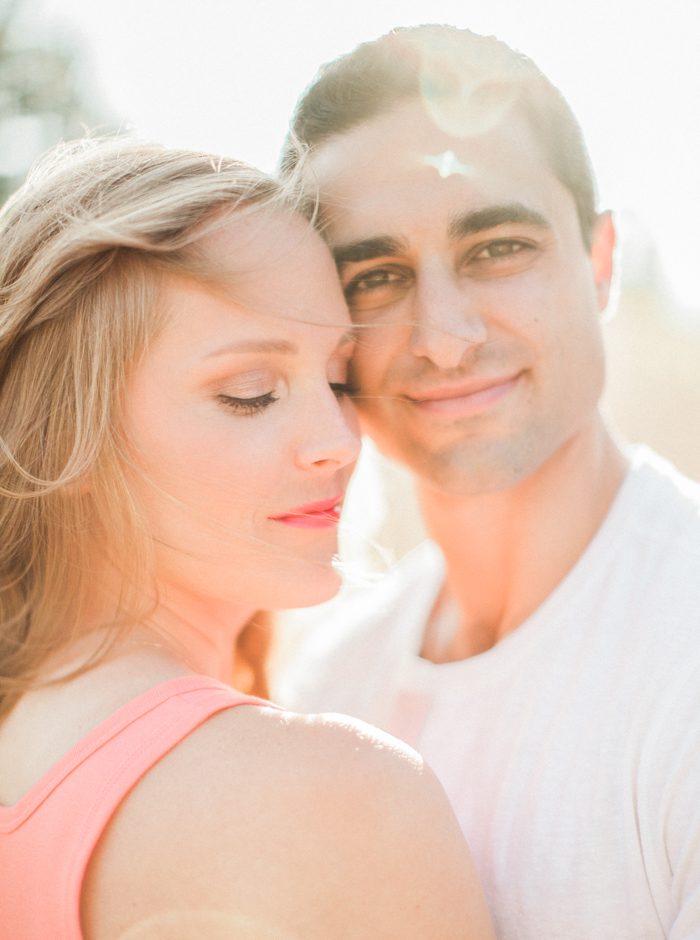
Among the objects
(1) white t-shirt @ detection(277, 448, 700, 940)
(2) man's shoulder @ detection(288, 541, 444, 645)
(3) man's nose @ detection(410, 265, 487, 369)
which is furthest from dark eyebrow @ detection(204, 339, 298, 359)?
(2) man's shoulder @ detection(288, 541, 444, 645)

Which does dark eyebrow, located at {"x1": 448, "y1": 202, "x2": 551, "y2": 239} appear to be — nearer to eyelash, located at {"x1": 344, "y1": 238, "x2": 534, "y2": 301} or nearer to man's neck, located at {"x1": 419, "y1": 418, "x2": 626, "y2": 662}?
eyelash, located at {"x1": 344, "y1": 238, "x2": 534, "y2": 301}

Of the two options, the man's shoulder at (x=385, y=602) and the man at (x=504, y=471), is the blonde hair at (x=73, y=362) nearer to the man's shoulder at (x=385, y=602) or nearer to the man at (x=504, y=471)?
the man at (x=504, y=471)

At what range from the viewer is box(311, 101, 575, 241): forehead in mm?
2467

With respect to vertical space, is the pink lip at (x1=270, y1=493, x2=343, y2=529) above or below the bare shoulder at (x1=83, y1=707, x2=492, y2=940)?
above

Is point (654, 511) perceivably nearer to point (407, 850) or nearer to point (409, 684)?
point (409, 684)

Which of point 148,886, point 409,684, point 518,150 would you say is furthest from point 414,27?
point 148,886

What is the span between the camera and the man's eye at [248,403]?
6.54 feet

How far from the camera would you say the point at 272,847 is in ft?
4.87

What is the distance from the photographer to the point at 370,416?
2.82 meters

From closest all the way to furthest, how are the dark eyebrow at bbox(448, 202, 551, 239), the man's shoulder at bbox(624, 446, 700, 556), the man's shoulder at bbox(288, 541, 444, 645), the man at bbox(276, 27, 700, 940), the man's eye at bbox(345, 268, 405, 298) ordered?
the man at bbox(276, 27, 700, 940)
the man's shoulder at bbox(624, 446, 700, 556)
the dark eyebrow at bbox(448, 202, 551, 239)
the man's eye at bbox(345, 268, 405, 298)
the man's shoulder at bbox(288, 541, 444, 645)

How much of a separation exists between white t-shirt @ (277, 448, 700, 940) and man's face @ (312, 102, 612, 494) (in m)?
0.34

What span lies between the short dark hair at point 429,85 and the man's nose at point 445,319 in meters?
0.48

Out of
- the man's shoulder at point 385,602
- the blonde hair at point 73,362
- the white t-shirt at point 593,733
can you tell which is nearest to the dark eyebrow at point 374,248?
the blonde hair at point 73,362

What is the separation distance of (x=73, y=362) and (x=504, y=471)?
3.78ft
